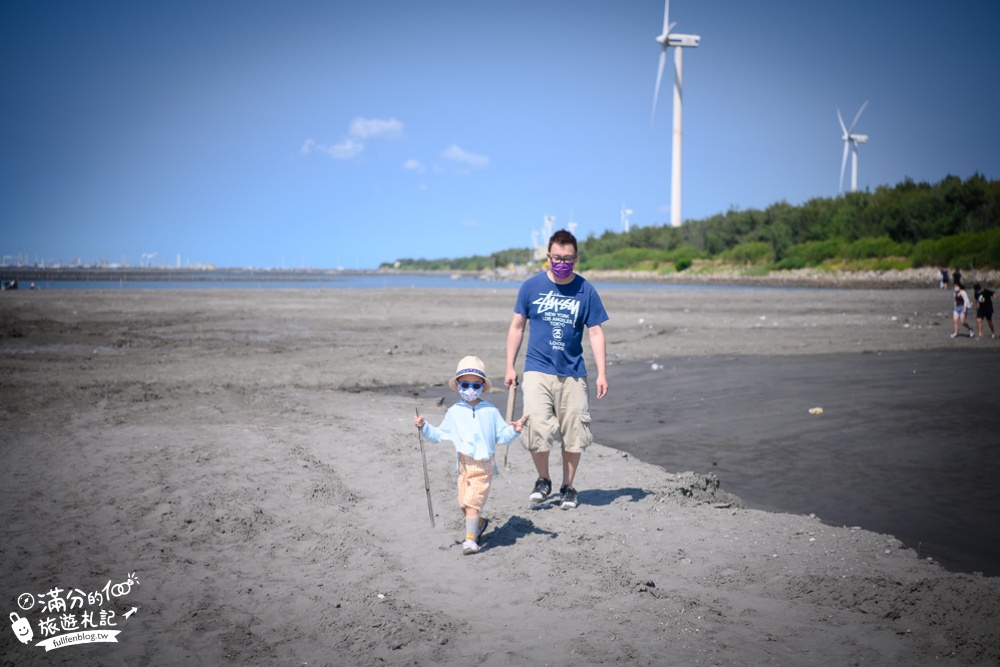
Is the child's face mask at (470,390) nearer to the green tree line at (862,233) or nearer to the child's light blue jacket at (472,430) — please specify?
the child's light blue jacket at (472,430)

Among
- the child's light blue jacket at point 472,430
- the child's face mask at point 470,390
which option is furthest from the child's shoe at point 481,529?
the child's face mask at point 470,390

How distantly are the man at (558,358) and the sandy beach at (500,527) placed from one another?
0.64m

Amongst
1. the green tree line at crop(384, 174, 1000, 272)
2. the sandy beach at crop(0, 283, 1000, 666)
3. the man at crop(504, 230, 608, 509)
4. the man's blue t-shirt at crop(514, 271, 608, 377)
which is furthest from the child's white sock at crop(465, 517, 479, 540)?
the green tree line at crop(384, 174, 1000, 272)

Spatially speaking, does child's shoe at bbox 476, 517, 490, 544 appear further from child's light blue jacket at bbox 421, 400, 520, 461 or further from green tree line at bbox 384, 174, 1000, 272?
green tree line at bbox 384, 174, 1000, 272

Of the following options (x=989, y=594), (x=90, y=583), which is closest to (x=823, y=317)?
(x=989, y=594)

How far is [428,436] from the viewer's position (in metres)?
5.21

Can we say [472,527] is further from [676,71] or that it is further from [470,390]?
[676,71]

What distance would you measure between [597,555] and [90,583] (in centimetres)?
326

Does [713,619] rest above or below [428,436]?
below

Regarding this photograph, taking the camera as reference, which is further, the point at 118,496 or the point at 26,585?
the point at 118,496

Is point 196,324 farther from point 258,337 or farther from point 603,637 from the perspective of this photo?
point 603,637

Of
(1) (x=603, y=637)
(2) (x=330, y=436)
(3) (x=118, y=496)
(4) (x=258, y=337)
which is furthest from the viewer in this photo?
(4) (x=258, y=337)

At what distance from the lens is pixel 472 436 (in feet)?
17.1

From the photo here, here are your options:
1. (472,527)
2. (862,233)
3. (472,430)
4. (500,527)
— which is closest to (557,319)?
(472,430)
